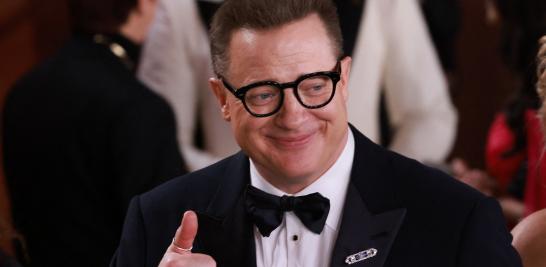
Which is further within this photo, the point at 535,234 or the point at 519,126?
the point at 519,126

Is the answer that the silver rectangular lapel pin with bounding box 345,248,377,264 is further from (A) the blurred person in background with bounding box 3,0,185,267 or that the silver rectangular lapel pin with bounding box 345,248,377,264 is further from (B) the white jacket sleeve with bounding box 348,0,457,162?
(B) the white jacket sleeve with bounding box 348,0,457,162

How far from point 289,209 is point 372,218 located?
169 mm

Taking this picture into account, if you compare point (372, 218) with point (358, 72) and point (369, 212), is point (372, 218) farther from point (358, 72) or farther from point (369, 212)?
point (358, 72)

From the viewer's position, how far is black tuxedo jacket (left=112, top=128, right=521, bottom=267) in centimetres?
215

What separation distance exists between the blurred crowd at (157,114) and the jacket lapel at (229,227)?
0.56m

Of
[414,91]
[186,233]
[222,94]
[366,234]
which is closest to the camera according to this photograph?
[186,233]

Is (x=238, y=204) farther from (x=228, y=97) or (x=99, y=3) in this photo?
(x=99, y=3)

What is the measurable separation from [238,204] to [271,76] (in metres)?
0.34

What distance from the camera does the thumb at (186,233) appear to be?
210 centimetres

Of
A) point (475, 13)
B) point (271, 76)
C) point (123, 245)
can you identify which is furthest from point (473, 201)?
point (475, 13)

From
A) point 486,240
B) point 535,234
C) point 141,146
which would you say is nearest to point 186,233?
point 486,240

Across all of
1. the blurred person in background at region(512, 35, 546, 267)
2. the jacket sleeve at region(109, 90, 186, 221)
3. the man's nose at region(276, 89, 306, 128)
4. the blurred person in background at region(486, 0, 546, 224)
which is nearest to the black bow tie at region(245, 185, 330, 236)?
the man's nose at region(276, 89, 306, 128)

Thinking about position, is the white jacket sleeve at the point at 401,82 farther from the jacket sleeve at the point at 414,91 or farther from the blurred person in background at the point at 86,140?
the blurred person in background at the point at 86,140

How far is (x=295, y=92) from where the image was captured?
2146 millimetres
